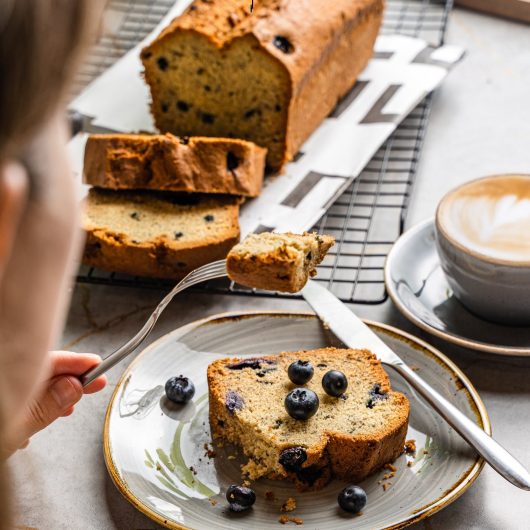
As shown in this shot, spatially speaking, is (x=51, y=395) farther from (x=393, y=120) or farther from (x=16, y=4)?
(x=393, y=120)

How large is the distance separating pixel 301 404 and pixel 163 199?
103cm

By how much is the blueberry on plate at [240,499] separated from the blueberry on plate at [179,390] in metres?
0.32

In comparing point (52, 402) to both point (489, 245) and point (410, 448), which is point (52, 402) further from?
point (489, 245)

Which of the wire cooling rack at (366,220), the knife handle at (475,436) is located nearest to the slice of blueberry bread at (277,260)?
the knife handle at (475,436)

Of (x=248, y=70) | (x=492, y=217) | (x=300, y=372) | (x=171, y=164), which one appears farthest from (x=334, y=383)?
(x=248, y=70)

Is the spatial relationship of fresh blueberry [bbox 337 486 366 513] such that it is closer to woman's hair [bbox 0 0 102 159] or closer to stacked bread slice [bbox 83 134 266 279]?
stacked bread slice [bbox 83 134 266 279]

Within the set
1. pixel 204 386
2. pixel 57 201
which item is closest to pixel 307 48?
pixel 204 386

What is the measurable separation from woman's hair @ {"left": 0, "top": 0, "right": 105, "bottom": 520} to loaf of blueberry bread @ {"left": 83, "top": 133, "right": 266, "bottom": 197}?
167 centimetres

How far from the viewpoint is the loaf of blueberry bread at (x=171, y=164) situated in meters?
2.49

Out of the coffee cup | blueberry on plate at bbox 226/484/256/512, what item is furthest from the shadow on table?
the coffee cup

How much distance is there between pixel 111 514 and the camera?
1.75 meters

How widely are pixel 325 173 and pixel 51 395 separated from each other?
53.8 inches

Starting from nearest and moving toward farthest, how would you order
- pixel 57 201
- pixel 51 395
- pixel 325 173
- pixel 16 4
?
pixel 16 4 < pixel 57 201 < pixel 51 395 < pixel 325 173

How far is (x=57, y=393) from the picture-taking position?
1.67 metres
